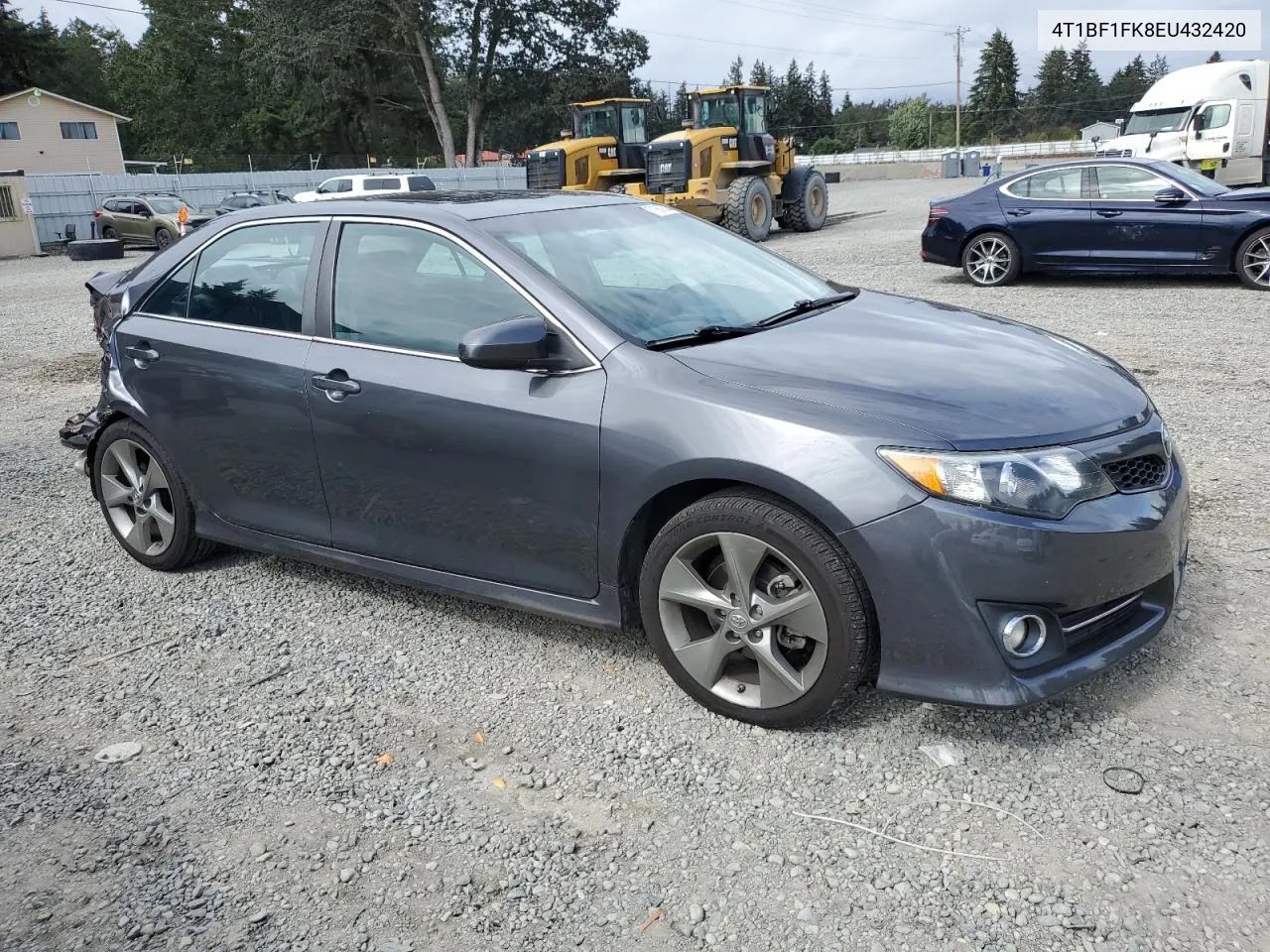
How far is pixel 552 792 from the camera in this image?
3.09 metres

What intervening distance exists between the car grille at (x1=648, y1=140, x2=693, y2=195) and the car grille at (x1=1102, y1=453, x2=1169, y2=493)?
18001 mm

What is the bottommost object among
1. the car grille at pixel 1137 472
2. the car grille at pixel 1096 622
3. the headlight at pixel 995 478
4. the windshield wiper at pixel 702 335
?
the car grille at pixel 1096 622

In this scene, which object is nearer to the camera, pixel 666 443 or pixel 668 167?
pixel 666 443

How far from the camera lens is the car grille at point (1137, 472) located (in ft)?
10.2

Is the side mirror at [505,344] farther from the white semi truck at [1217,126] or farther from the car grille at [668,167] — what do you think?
the white semi truck at [1217,126]

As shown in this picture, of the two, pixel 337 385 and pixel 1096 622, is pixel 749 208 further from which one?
pixel 1096 622

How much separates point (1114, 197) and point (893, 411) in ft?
34.0

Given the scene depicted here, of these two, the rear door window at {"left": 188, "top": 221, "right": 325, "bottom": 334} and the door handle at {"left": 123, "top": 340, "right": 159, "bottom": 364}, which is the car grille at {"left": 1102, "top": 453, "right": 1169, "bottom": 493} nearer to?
the rear door window at {"left": 188, "top": 221, "right": 325, "bottom": 334}

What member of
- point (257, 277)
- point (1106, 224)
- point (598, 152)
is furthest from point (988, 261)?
point (598, 152)

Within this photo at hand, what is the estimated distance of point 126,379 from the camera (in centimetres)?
467

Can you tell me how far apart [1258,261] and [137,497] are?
11204 mm

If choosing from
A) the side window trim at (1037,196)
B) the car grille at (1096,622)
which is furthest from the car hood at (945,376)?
the side window trim at (1037,196)

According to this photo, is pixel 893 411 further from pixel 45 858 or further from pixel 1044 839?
pixel 45 858

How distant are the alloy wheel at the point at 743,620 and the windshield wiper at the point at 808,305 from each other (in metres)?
0.98
